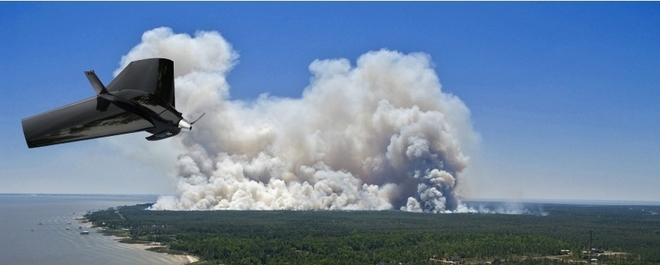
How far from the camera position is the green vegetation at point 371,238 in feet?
170

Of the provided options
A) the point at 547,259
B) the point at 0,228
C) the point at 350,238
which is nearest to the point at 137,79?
the point at 547,259

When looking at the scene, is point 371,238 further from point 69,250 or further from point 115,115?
point 115,115

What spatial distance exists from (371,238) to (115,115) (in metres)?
61.6

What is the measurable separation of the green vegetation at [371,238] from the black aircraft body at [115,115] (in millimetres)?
44536

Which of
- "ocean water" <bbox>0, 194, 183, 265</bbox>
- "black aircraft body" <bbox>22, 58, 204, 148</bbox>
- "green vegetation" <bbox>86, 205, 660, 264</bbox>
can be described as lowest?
"ocean water" <bbox>0, 194, 183, 265</bbox>

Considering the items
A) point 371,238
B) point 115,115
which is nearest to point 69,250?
point 371,238

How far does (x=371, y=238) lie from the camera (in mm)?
63031

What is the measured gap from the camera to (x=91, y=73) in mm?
3461

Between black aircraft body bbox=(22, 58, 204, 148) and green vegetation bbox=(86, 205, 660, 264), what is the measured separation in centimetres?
4454

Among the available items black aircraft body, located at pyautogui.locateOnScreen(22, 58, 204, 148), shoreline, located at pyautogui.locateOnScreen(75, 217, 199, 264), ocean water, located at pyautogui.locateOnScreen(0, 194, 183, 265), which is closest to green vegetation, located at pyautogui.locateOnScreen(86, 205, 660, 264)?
shoreline, located at pyautogui.locateOnScreen(75, 217, 199, 264)

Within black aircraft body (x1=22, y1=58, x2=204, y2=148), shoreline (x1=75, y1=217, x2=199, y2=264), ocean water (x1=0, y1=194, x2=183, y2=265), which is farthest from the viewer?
shoreline (x1=75, y1=217, x2=199, y2=264)

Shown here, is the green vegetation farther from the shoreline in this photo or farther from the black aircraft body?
the black aircraft body

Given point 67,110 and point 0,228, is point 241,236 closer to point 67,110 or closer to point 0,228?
point 0,228

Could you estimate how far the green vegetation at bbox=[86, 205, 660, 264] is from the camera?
170 feet
